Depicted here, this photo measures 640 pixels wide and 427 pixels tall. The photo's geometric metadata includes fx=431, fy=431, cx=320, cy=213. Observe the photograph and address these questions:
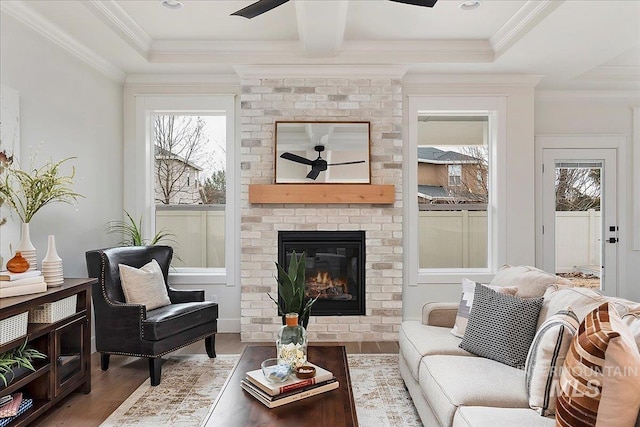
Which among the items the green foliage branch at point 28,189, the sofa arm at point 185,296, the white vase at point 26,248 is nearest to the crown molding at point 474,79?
the sofa arm at point 185,296

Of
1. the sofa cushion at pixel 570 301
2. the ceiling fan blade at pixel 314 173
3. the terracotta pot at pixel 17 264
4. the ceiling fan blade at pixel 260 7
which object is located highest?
the ceiling fan blade at pixel 260 7

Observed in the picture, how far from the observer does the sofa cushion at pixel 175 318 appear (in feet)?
10.2

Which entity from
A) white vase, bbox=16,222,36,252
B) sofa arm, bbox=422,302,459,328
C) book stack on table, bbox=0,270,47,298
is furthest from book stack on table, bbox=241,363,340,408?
white vase, bbox=16,222,36,252

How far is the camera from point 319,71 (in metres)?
4.26

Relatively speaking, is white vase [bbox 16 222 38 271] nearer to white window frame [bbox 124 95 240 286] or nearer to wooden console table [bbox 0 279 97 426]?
wooden console table [bbox 0 279 97 426]

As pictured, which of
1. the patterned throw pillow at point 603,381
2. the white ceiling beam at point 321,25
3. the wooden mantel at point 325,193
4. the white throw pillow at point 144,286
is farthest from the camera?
the wooden mantel at point 325,193

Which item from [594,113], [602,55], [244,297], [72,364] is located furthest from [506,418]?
[594,113]

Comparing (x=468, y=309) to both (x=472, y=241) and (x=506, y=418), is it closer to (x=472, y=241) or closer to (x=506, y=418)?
(x=506, y=418)

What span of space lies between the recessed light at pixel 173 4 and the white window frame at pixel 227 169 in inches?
48.8

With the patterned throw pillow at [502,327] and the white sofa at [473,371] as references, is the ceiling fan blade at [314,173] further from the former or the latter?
the patterned throw pillow at [502,327]

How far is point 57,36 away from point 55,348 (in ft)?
7.81

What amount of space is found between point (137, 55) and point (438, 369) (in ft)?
12.0

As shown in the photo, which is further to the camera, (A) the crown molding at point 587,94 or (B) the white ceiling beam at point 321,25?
(A) the crown molding at point 587,94

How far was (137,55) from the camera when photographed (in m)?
3.95
